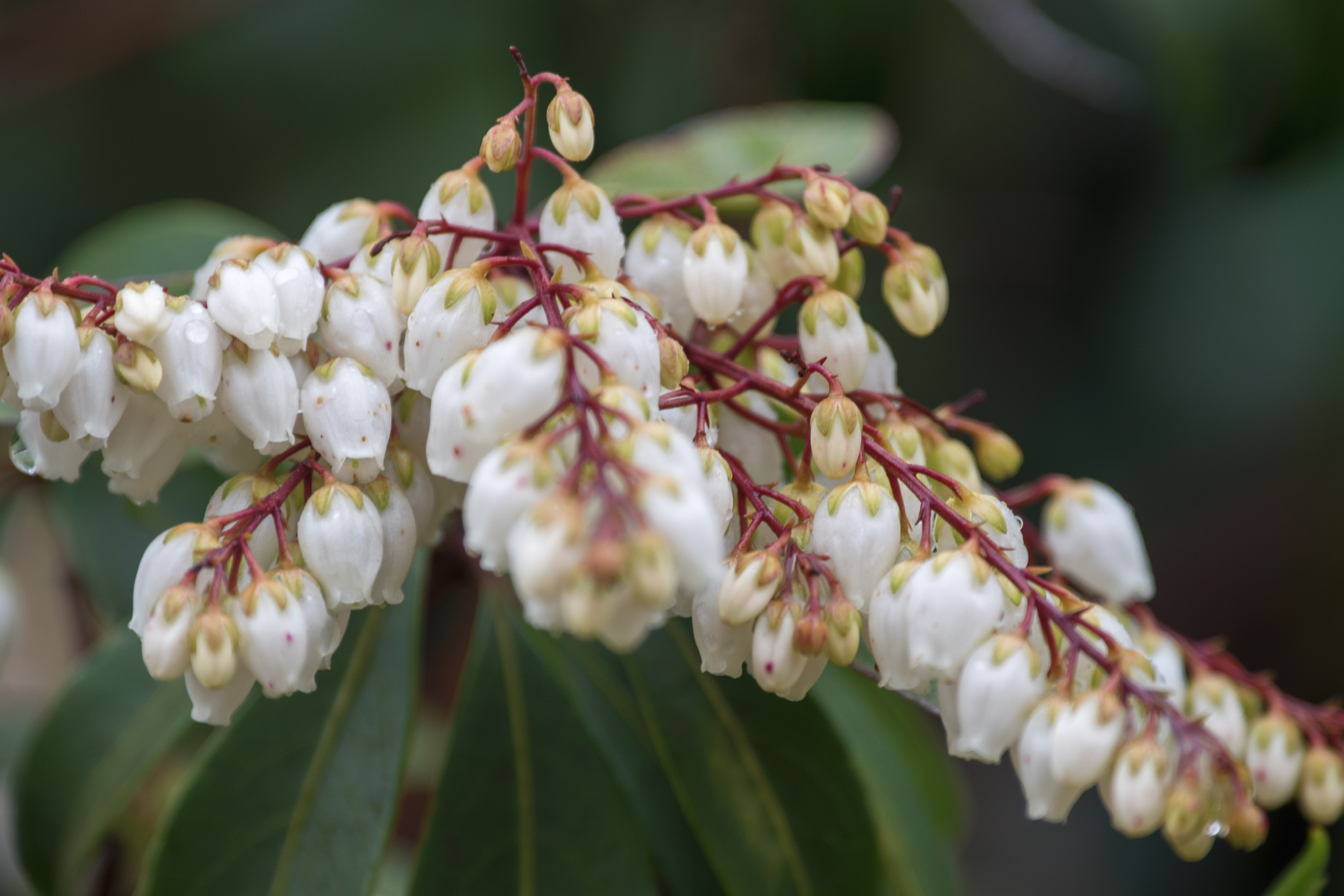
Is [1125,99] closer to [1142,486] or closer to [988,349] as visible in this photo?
[988,349]

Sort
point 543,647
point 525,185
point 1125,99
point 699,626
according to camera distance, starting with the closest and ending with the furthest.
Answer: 1. point 699,626
2. point 525,185
3. point 543,647
4. point 1125,99

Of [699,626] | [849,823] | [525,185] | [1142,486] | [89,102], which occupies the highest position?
[525,185]

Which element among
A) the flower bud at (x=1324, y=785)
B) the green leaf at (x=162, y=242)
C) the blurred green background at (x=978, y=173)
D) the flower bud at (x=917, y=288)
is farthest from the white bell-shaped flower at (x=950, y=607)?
the blurred green background at (x=978, y=173)

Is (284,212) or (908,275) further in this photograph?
(284,212)

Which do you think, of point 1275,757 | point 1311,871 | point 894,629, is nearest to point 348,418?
point 894,629

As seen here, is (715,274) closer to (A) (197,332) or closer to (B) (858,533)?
(B) (858,533)

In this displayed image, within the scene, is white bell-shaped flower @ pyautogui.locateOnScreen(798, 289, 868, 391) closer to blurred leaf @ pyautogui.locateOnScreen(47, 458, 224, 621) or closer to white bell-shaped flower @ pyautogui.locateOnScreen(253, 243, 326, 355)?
white bell-shaped flower @ pyautogui.locateOnScreen(253, 243, 326, 355)

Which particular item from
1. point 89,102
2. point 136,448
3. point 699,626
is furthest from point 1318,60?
point 89,102
